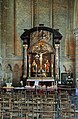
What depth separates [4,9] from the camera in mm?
28922

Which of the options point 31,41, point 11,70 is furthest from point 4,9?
point 11,70

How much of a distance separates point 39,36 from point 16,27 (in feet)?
8.80

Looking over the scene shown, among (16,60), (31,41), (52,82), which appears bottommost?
(52,82)

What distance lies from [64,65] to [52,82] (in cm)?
285

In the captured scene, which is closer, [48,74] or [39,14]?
[48,74]

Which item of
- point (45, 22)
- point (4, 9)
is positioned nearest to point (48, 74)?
point (45, 22)

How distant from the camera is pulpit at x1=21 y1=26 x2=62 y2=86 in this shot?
27.9 m

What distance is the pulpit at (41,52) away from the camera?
91.5 ft

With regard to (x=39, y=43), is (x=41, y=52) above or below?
below

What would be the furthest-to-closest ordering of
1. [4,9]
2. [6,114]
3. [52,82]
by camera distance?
[4,9] < [52,82] < [6,114]

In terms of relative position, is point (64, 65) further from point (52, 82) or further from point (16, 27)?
point (16, 27)

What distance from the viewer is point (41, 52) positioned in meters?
27.8

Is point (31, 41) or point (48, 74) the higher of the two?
point (31, 41)

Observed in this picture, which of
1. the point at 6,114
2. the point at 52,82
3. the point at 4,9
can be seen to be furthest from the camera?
the point at 4,9
